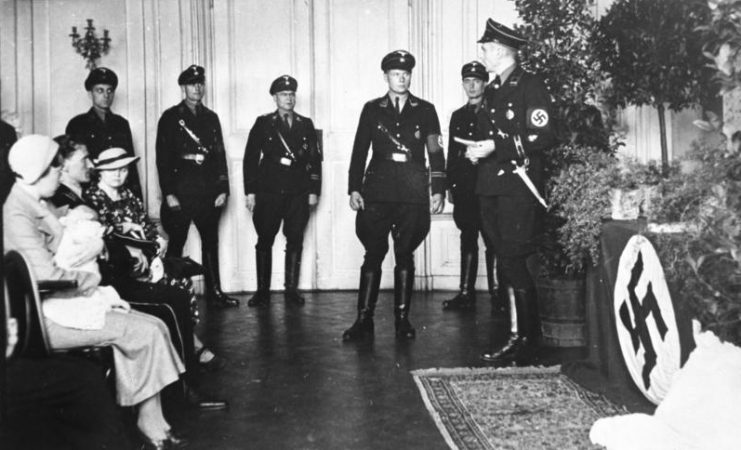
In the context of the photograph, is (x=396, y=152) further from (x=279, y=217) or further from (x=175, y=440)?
(x=175, y=440)

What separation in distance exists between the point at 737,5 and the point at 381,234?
293 centimetres

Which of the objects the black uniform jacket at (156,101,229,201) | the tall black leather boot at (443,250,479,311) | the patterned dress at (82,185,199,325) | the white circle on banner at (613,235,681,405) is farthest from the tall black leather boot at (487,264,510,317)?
the patterned dress at (82,185,199,325)

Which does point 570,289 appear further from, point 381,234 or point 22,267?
point 22,267

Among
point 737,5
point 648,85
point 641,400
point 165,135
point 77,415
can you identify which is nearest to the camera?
point 737,5

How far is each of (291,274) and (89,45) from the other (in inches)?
100

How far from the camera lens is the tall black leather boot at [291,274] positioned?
6.68m

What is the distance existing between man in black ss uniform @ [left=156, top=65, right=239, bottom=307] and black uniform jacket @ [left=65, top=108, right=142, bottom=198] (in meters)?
0.28

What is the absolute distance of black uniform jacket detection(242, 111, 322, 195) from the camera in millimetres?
6566

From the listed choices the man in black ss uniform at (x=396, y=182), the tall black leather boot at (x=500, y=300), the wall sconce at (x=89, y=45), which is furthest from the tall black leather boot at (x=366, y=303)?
the wall sconce at (x=89, y=45)

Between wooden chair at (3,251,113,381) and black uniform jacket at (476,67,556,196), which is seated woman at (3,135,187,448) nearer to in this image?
wooden chair at (3,251,113,381)

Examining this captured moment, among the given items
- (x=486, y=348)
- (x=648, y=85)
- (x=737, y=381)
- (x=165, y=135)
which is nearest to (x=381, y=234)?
(x=486, y=348)

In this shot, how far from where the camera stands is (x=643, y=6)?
472cm

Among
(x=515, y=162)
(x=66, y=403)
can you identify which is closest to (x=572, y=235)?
(x=515, y=162)

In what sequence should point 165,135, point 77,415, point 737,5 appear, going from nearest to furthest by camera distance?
1. point 737,5
2. point 77,415
3. point 165,135
